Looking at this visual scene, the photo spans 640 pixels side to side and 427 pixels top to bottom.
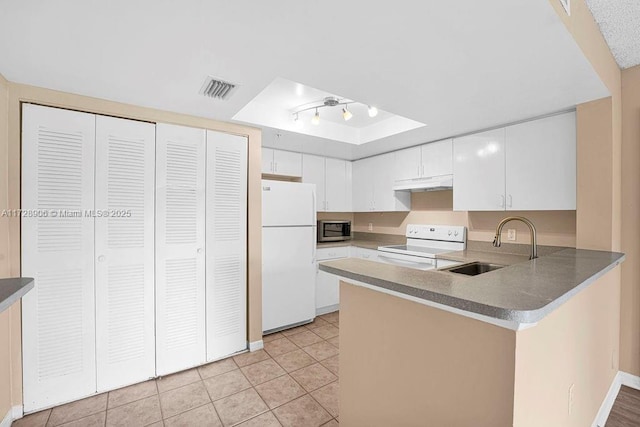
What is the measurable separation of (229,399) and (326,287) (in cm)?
191

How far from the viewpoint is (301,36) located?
1.34m

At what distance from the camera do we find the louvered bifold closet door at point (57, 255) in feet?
6.25

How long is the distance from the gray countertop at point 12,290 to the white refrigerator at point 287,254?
80.0 inches

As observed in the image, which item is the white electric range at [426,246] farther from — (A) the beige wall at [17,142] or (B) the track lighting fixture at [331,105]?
(A) the beige wall at [17,142]

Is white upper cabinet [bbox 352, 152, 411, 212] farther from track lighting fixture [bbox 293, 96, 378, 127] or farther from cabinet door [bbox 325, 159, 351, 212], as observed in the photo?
track lighting fixture [bbox 293, 96, 378, 127]

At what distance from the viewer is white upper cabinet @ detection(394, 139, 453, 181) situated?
3205mm

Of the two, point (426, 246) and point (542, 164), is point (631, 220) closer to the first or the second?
point (542, 164)

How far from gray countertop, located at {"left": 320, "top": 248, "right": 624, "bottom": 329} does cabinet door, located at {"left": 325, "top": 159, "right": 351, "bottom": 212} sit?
268 centimetres

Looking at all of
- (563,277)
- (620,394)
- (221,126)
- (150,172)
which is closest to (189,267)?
(150,172)

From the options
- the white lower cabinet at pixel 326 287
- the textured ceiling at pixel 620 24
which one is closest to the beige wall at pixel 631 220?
the textured ceiling at pixel 620 24

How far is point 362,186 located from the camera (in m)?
4.27

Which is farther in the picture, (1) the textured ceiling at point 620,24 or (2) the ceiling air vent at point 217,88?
(2) the ceiling air vent at point 217,88

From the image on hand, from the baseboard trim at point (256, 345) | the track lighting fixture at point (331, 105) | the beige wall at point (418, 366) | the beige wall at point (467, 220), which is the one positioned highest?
the track lighting fixture at point (331, 105)

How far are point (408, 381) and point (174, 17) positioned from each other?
1848mm
